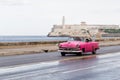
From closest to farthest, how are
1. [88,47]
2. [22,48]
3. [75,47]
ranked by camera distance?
1. [75,47]
2. [88,47]
3. [22,48]

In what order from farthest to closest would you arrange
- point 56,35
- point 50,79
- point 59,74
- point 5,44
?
point 56,35
point 5,44
point 59,74
point 50,79

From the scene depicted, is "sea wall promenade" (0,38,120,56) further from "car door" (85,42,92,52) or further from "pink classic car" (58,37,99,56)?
"car door" (85,42,92,52)

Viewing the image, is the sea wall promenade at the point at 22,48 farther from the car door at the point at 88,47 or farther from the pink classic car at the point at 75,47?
the car door at the point at 88,47

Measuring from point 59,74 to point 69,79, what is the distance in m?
1.74

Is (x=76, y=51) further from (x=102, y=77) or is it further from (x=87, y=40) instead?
(x=102, y=77)

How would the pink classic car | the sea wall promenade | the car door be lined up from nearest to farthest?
the pink classic car, the car door, the sea wall promenade

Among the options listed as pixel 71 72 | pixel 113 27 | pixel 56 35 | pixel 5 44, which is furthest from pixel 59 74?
pixel 113 27

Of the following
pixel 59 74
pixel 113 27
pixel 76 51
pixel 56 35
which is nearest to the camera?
pixel 59 74

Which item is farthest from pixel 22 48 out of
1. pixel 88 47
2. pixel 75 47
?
pixel 75 47

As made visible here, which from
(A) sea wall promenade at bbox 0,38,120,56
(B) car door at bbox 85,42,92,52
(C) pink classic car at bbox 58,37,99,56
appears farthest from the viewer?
(A) sea wall promenade at bbox 0,38,120,56

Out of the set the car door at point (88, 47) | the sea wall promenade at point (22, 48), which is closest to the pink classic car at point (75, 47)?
the car door at point (88, 47)

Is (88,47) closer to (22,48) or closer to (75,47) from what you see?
(75,47)

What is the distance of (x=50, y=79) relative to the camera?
1662 centimetres

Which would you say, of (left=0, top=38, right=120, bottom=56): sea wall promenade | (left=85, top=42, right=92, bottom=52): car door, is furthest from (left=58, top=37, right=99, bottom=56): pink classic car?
(left=0, top=38, right=120, bottom=56): sea wall promenade
